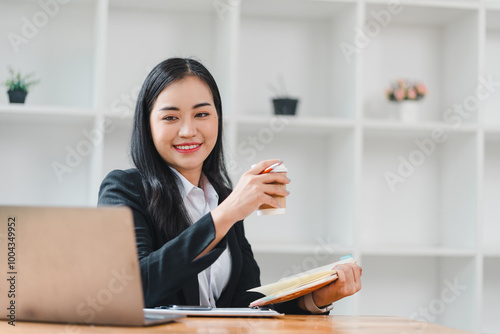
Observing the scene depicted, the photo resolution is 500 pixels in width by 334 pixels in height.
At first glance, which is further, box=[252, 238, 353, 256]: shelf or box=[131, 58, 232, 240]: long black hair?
box=[252, 238, 353, 256]: shelf

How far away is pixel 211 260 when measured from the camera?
1.38 meters

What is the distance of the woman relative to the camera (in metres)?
1.66

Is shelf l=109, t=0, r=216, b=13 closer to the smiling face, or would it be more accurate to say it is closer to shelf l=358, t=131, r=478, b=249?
shelf l=358, t=131, r=478, b=249

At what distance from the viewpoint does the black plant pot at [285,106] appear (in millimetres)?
3109

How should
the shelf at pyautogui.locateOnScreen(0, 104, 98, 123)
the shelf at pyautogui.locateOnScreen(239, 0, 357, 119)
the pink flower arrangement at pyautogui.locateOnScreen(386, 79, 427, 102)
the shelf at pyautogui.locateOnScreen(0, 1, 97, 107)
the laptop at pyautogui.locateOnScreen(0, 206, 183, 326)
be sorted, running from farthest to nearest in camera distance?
1. the shelf at pyautogui.locateOnScreen(239, 0, 357, 119)
2. the pink flower arrangement at pyautogui.locateOnScreen(386, 79, 427, 102)
3. the shelf at pyautogui.locateOnScreen(0, 1, 97, 107)
4. the shelf at pyautogui.locateOnScreen(0, 104, 98, 123)
5. the laptop at pyautogui.locateOnScreen(0, 206, 183, 326)

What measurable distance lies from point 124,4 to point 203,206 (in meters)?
1.61

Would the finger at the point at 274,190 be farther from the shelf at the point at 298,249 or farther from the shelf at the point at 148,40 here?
the shelf at the point at 148,40

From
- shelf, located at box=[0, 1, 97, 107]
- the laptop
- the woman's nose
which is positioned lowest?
the laptop

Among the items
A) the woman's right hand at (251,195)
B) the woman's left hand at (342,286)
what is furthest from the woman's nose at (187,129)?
the woman's left hand at (342,286)

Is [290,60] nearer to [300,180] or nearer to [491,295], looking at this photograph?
[300,180]

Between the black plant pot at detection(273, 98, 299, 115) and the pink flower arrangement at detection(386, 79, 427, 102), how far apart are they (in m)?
0.53

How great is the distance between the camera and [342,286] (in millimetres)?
1520

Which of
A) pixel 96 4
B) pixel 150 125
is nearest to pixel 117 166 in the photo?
pixel 96 4

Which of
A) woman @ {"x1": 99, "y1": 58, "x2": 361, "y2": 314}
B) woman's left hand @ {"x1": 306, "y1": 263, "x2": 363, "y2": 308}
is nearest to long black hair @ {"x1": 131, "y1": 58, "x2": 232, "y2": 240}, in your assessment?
woman @ {"x1": 99, "y1": 58, "x2": 361, "y2": 314}
